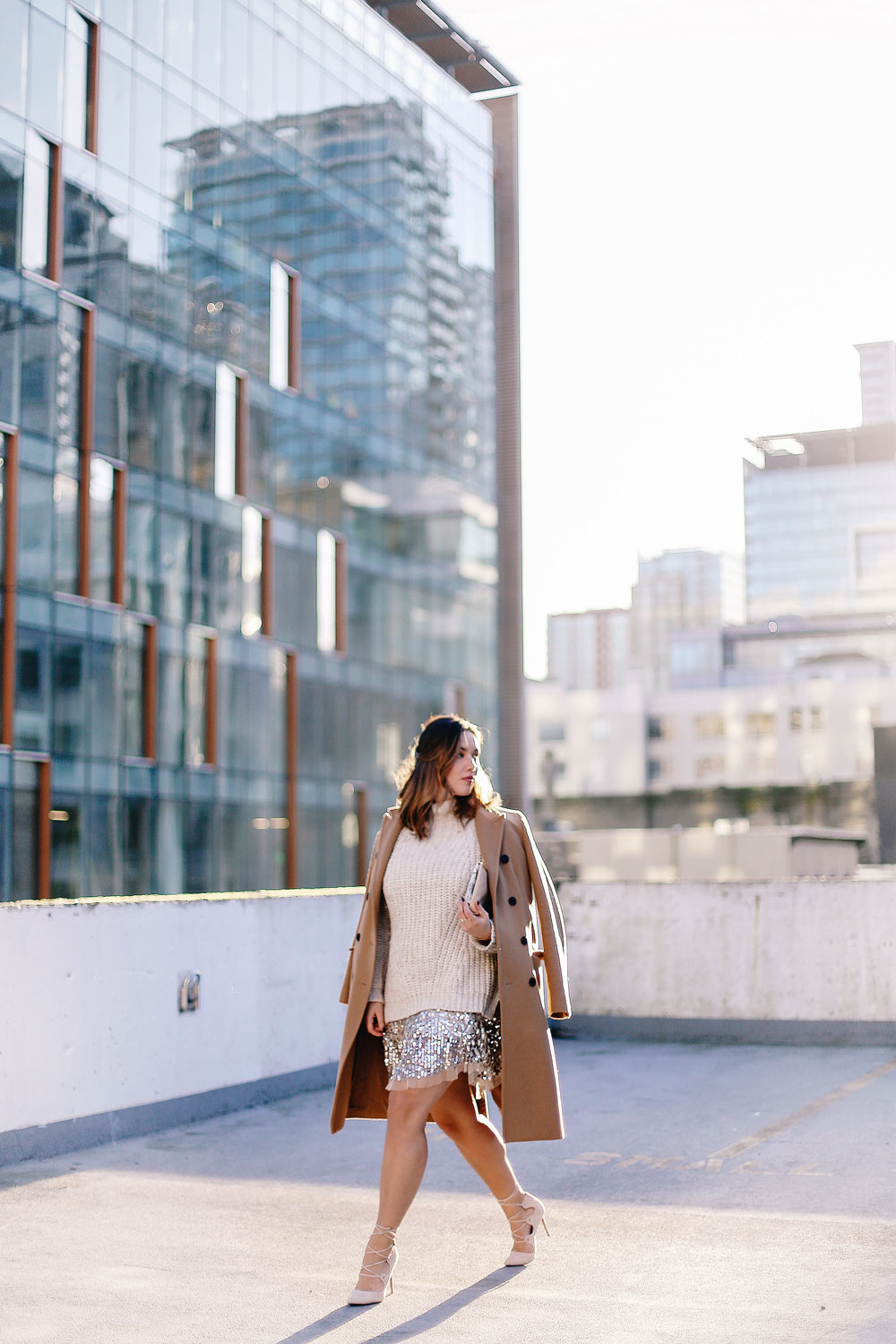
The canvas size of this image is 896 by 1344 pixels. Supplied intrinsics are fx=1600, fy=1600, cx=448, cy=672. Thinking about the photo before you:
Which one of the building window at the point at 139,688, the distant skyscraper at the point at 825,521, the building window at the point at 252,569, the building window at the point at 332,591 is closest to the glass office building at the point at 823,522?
the distant skyscraper at the point at 825,521

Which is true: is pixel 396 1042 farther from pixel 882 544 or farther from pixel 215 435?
pixel 882 544

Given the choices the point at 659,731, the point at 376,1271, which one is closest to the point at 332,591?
the point at 376,1271

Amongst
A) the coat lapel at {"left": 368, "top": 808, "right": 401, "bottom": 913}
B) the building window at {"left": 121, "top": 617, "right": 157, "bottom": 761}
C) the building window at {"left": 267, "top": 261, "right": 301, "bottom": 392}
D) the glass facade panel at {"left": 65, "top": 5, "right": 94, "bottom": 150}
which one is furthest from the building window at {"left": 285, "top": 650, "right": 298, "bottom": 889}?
the coat lapel at {"left": 368, "top": 808, "right": 401, "bottom": 913}

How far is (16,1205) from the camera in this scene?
6406 millimetres

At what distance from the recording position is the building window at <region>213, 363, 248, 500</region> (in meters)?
34.1

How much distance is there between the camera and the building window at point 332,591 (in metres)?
38.2

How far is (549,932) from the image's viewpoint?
206 inches

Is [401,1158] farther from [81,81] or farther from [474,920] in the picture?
[81,81]

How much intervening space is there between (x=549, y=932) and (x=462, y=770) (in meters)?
0.61

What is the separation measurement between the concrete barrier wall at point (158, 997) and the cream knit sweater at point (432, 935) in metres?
2.89

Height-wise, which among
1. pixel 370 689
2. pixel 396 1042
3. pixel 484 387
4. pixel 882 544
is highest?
pixel 882 544

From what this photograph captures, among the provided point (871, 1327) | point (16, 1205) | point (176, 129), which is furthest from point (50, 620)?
point (871, 1327)

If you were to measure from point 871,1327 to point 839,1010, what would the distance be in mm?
7382

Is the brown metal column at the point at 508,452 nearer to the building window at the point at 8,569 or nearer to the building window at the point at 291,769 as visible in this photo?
the building window at the point at 291,769
